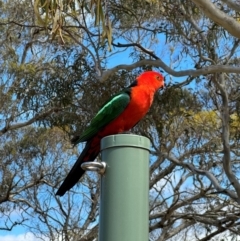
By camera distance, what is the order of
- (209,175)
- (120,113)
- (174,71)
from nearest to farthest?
(120,113), (174,71), (209,175)

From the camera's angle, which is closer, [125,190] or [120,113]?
[125,190]

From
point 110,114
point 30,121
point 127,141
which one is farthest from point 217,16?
point 30,121

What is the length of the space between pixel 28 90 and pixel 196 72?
3.36m

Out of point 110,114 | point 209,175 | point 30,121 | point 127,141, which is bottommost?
point 127,141

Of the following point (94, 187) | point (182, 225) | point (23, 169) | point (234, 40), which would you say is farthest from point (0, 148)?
point (234, 40)

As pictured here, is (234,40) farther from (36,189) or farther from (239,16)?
(36,189)

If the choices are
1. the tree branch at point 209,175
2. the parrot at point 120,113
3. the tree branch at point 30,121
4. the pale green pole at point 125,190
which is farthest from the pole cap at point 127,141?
the tree branch at point 30,121

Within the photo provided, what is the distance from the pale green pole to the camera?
147cm

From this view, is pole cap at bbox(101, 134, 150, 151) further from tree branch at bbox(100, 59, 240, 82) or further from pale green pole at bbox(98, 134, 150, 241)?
tree branch at bbox(100, 59, 240, 82)

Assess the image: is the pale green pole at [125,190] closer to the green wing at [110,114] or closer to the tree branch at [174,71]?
the green wing at [110,114]

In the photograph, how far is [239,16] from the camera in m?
7.52

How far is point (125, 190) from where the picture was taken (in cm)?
150

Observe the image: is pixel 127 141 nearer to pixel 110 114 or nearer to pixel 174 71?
pixel 110 114

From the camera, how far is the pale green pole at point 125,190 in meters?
1.47
